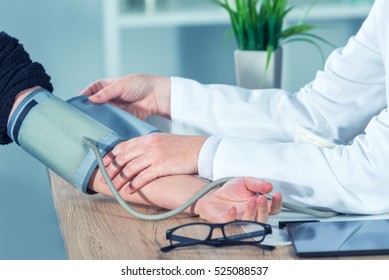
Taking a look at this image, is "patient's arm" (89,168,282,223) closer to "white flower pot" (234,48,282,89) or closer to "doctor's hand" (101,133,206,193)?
"doctor's hand" (101,133,206,193)

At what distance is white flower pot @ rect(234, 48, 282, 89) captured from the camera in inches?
81.9

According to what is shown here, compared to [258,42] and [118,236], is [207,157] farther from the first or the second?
[258,42]

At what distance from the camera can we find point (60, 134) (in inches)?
47.4

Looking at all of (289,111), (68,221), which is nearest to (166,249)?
(68,221)

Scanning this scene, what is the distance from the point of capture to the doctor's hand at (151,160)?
3.84 feet

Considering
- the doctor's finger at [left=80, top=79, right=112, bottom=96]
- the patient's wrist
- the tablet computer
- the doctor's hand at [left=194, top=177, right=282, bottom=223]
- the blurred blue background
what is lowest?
the blurred blue background

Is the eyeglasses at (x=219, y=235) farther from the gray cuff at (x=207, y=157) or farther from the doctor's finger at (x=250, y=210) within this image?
the gray cuff at (x=207, y=157)

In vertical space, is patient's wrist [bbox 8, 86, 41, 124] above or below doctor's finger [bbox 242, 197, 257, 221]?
above

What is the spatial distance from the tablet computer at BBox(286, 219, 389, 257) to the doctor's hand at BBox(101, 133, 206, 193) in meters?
0.20

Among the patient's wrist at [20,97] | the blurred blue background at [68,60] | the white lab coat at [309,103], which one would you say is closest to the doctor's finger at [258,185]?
the white lab coat at [309,103]

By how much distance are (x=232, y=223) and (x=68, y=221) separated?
9.8 inches

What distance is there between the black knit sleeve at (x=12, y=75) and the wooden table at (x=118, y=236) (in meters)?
0.16

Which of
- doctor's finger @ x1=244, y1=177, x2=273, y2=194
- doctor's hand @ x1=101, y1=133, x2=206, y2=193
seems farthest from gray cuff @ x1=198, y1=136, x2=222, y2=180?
doctor's finger @ x1=244, y1=177, x2=273, y2=194
